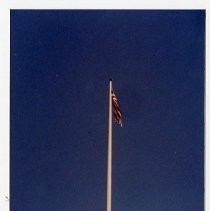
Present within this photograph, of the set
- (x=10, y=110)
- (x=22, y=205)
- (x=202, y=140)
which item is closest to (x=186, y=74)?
(x=202, y=140)

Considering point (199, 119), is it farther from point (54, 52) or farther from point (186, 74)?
point (54, 52)

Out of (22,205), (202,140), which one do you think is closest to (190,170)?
(202,140)

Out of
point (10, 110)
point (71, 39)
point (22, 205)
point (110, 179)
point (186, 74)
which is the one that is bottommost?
point (22, 205)

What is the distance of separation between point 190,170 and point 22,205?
3.24 m

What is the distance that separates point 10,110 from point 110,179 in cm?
223
